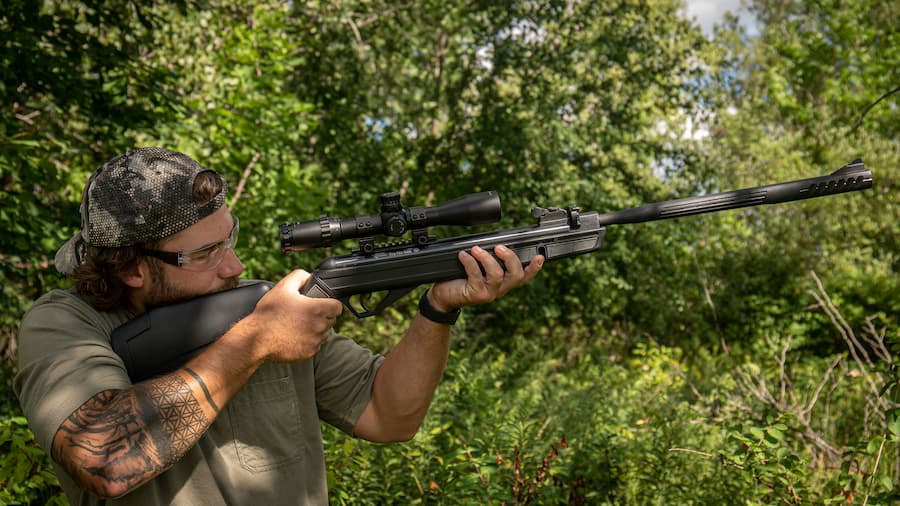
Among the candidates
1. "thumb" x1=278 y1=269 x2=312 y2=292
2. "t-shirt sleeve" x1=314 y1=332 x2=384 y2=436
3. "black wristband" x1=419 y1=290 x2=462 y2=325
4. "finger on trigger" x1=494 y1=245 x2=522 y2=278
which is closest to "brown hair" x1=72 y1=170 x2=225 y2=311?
"thumb" x1=278 y1=269 x2=312 y2=292

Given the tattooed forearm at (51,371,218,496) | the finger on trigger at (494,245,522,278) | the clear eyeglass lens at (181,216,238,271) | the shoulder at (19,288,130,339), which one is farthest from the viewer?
the finger on trigger at (494,245,522,278)

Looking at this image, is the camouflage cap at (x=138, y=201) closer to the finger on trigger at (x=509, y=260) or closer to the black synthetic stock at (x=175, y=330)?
the black synthetic stock at (x=175, y=330)

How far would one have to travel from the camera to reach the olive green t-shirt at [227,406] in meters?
1.72

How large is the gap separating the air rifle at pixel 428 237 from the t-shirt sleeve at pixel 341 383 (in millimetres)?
149

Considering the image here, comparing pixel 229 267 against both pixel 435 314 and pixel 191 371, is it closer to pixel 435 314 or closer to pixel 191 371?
pixel 191 371

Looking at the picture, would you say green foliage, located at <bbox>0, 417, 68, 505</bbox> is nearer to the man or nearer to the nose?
the man

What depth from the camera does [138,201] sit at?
1.98 m

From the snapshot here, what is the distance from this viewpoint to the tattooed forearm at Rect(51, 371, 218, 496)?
164 cm

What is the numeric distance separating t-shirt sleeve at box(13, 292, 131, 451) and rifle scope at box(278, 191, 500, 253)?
663 millimetres

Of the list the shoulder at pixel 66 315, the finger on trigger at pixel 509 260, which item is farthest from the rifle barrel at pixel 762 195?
the shoulder at pixel 66 315

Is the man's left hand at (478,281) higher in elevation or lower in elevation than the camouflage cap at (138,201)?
lower

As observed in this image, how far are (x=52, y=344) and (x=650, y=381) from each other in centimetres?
784

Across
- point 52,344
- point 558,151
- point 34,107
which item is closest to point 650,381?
point 558,151

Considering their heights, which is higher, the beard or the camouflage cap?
the camouflage cap
